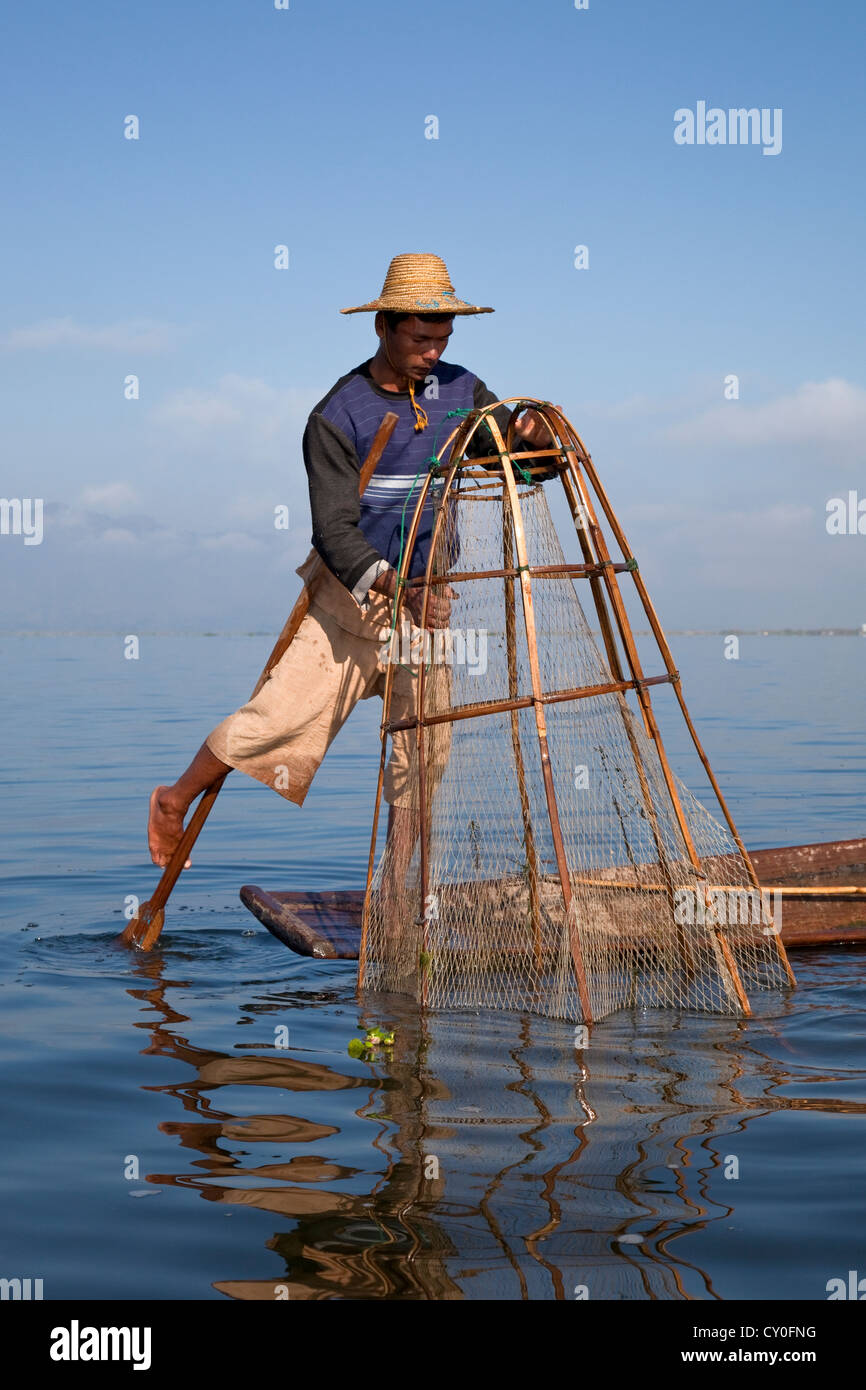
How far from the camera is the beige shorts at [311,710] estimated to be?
5.24m

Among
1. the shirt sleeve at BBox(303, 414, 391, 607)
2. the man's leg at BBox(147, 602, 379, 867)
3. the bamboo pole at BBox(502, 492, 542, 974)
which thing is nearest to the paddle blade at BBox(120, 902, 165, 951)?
the man's leg at BBox(147, 602, 379, 867)

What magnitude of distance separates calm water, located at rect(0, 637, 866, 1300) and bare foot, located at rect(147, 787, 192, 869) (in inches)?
19.2

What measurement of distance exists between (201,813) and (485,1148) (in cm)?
251

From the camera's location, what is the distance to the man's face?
4.96 meters

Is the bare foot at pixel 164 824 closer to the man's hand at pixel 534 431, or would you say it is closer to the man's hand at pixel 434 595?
the man's hand at pixel 434 595

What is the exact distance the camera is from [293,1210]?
9.82ft

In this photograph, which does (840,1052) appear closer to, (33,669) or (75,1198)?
(75,1198)

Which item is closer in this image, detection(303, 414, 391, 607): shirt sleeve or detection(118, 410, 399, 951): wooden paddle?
detection(303, 414, 391, 607): shirt sleeve

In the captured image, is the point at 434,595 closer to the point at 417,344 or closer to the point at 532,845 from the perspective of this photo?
the point at 417,344

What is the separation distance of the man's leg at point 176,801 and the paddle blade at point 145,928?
260 mm

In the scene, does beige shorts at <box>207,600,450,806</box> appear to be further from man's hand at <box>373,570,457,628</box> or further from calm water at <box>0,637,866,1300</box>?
calm water at <box>0,637,866,1300</box>

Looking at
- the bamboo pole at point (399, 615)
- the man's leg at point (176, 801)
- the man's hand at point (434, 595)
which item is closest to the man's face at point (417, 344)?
the bamboo pole at point (399, 615)

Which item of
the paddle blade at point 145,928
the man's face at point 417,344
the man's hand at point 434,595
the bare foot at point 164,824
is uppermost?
the man's face at point 417,344

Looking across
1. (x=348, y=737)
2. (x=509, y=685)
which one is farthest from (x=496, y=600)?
(x=348, y=737)
